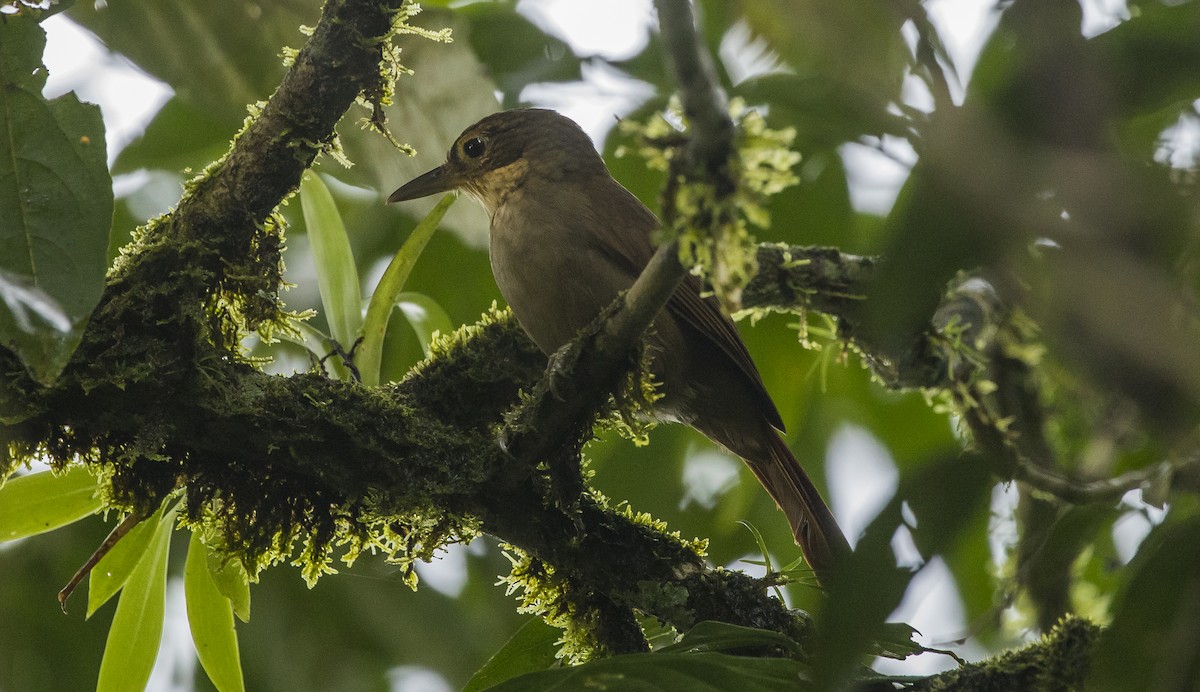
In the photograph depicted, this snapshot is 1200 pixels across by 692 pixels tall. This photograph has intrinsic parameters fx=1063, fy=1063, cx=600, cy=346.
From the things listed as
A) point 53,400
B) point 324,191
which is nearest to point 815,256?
point 324,191

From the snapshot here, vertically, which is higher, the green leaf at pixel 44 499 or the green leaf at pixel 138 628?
the green leaf at pixel 44 499

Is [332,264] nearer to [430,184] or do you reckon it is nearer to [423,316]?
[423,316]

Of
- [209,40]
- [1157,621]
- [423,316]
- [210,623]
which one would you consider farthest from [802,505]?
[209,40]

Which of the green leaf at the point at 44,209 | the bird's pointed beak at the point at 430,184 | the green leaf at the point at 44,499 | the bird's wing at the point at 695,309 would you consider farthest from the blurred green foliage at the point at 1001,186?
the green leaf at the point at 44,209

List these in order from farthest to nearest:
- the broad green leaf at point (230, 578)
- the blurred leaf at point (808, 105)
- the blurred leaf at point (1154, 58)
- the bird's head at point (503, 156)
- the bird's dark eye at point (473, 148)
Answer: the bird's dark eye at point (473, 148) < the bird's head at point (503, 156) < the broad green leaf at point (230, 578) < the blurred leaf at point (808, 105) < the blurred leaf at point (1154, 58)

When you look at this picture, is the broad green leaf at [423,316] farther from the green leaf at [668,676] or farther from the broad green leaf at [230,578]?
the green leaf at [668,676]

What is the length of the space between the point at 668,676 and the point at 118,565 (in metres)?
1.52

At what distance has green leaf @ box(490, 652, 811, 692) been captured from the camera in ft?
6.34

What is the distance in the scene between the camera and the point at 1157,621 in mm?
1351

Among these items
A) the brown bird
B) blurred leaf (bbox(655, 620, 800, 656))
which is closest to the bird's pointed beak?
the brown bird

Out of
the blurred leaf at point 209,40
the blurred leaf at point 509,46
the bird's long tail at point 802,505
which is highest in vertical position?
the blurred leaf at point 209,40

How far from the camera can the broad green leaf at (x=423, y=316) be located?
3.35 m

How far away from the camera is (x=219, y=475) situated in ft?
7.73

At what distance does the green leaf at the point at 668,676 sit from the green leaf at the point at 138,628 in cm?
109
